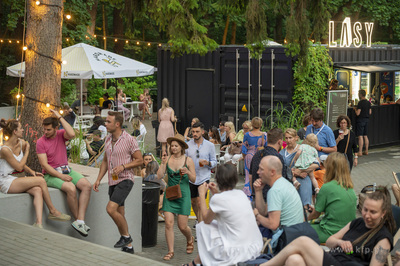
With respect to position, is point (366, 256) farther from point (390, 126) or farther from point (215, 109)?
point (390, 126)

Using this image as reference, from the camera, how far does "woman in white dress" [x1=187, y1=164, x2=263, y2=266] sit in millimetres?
7148

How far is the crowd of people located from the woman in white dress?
10 mm

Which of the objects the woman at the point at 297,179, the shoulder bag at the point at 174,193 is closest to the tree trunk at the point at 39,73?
the shoulder bag at the point at 174,193

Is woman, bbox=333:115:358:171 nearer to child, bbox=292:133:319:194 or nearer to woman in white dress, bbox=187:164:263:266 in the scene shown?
child, bbox=292:133:319:194

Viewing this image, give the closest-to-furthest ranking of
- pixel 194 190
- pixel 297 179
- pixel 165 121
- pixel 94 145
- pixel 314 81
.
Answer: pixel 297 179 → pixel 194 190 → pixel 94 145 → pixel 314 81 → pixel 165 121

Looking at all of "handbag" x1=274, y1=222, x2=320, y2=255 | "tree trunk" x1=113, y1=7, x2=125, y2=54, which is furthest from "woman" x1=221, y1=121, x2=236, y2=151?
"tree trunk" x1=113, y1=7, x2=125, y2=54

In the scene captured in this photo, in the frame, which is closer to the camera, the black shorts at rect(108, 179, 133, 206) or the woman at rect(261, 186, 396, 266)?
the woman at rect(261, 186, 396, 266)

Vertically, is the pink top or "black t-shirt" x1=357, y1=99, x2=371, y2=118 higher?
"black t-shirt" x1=357, y1=99, x2=371, y2=118

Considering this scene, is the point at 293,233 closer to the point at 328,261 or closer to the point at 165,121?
the point at 328,261

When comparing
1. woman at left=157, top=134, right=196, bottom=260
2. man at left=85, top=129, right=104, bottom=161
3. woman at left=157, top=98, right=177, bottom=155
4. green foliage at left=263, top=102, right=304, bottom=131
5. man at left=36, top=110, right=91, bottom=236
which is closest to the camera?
man at left=36, top=110, right=91, bottom=236

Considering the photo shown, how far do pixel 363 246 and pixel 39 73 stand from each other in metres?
6.74

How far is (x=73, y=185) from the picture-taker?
396 inches

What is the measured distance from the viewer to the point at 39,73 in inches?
460

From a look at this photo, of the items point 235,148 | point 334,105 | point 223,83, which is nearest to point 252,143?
point 235,148
